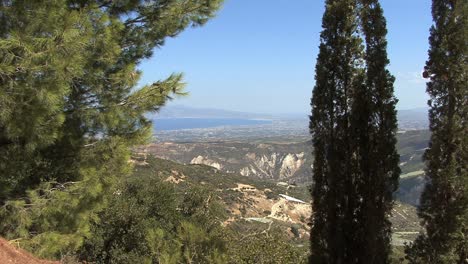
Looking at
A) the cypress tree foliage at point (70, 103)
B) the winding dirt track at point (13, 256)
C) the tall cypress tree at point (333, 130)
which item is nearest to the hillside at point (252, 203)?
the tall cypress tree at point (333, 130)

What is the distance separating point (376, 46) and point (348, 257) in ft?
17.5

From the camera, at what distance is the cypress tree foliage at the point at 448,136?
9.10 m

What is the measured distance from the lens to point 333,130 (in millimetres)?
11422

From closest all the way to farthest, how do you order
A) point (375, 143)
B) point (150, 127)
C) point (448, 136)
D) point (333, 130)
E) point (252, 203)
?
1. point (150, 127)
2. point (448, 136)
3. point (375, 143)
4. point (333, 130)
5. point (252, 203)

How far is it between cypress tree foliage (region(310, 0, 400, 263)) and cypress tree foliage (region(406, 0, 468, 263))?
1.13 meters

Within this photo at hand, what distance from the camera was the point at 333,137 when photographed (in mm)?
11414

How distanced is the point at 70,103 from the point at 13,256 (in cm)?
232

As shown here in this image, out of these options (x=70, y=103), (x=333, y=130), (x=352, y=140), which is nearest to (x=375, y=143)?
(x=352, y=140)

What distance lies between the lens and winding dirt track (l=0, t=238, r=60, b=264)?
5.45m

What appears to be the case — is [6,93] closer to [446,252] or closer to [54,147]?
[54,147]

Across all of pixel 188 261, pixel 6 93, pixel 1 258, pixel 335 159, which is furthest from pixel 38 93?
pixel 335 159

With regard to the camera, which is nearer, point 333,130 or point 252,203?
point 333,130

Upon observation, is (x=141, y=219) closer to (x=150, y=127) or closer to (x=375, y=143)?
(x=375, y=143)

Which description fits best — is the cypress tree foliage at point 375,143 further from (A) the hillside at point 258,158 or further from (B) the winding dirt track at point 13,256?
(A) the hillside at point 258,158
